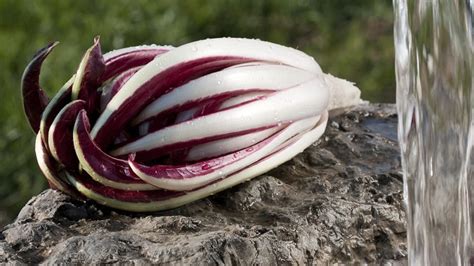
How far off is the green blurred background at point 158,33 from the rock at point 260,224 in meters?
1.97

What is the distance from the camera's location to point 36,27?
4.89 m

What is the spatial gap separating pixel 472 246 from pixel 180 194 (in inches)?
22.7

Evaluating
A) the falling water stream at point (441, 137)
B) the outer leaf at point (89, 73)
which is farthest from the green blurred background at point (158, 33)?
the falling water stream at point (441, 137)

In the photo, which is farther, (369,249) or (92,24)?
(92,24)

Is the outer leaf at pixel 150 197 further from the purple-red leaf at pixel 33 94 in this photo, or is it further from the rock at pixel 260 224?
the purple-red leaf at pixel 33 94

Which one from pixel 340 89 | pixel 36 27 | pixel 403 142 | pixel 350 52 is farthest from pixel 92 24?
pixel 403 142

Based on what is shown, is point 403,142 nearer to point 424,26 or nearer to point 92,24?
point 424,26

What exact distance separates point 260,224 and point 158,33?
3.11 meters

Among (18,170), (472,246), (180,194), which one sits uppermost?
(180,194)

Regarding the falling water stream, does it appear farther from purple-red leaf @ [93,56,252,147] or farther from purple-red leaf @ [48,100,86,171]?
purple-red leaf @ [48,100,86,171]

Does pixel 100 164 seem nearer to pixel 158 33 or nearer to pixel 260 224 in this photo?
pixel 260 224

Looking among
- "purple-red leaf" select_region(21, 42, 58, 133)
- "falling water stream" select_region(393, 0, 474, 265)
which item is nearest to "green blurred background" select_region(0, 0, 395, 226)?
"purple-red leaf" select_region(21, 42, 58, 133)

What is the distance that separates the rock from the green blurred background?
197 centimetres

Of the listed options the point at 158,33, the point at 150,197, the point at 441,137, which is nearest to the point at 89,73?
the point at 150,197
